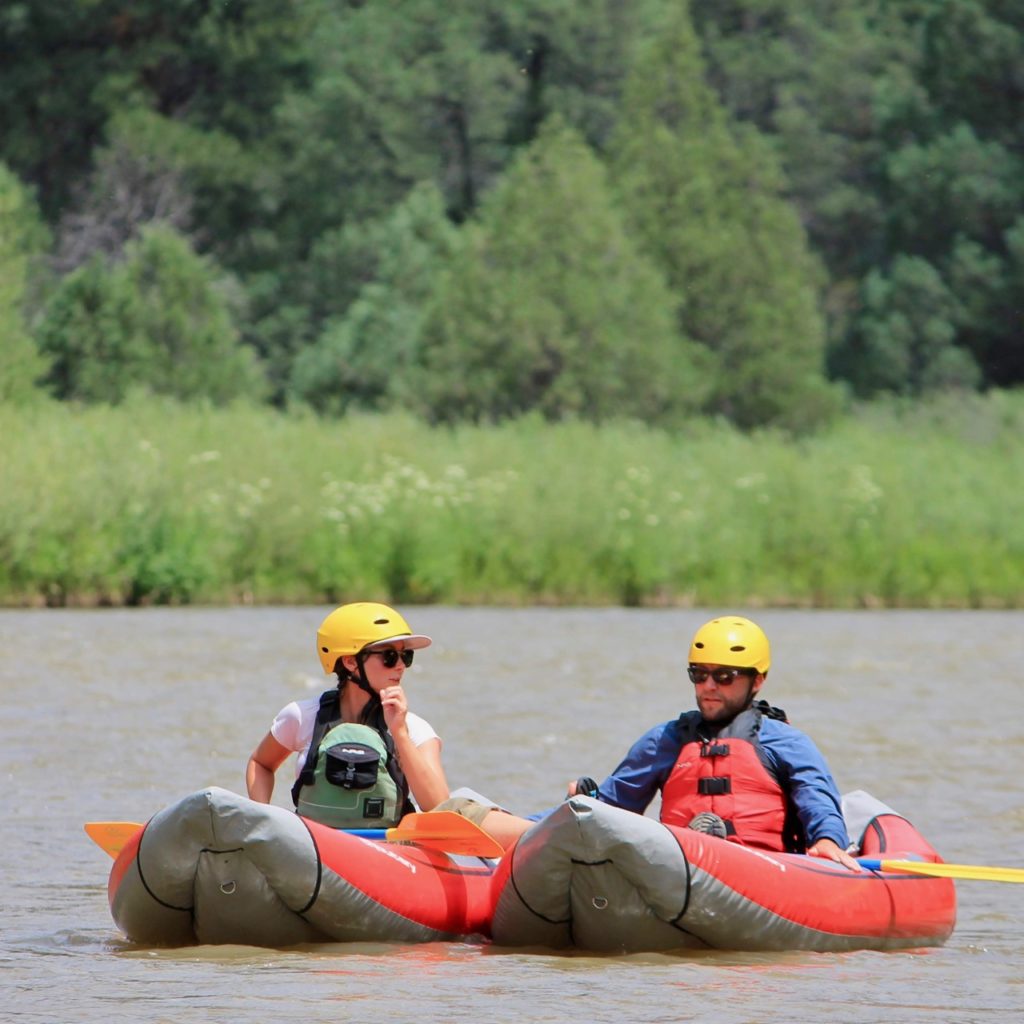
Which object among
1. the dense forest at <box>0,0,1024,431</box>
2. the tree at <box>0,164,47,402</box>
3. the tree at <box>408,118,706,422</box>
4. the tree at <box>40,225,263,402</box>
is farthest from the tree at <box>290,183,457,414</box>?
the tree at <box>0,164,47,402</box>

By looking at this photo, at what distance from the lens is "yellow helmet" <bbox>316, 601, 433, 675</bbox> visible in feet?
25.7

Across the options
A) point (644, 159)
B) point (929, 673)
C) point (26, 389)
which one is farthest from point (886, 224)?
point (929, 673)

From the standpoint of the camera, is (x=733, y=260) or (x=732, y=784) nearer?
(x=732, y=784)

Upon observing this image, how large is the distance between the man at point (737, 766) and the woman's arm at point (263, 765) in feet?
3.31

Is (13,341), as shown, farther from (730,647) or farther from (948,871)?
(948,871)

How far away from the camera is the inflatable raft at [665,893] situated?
23.8ft

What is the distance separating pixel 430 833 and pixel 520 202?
95.4 feet

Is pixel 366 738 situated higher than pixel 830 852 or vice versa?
pixel 366 738

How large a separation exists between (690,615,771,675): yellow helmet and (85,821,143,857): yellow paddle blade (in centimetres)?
190

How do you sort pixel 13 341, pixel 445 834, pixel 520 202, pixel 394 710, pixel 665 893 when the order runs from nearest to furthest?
pixel 665 893
pixel 445 834
pixel 394 710
pixel 13 341
pixel 520 202

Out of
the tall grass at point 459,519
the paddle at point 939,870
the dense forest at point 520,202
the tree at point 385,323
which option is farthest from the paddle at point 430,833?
the tree at point 385,323

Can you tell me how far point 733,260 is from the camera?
4097 centimetres

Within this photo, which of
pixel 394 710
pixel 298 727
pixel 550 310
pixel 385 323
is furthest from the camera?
pixel 385 323

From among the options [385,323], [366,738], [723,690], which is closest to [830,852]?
[723,690]
